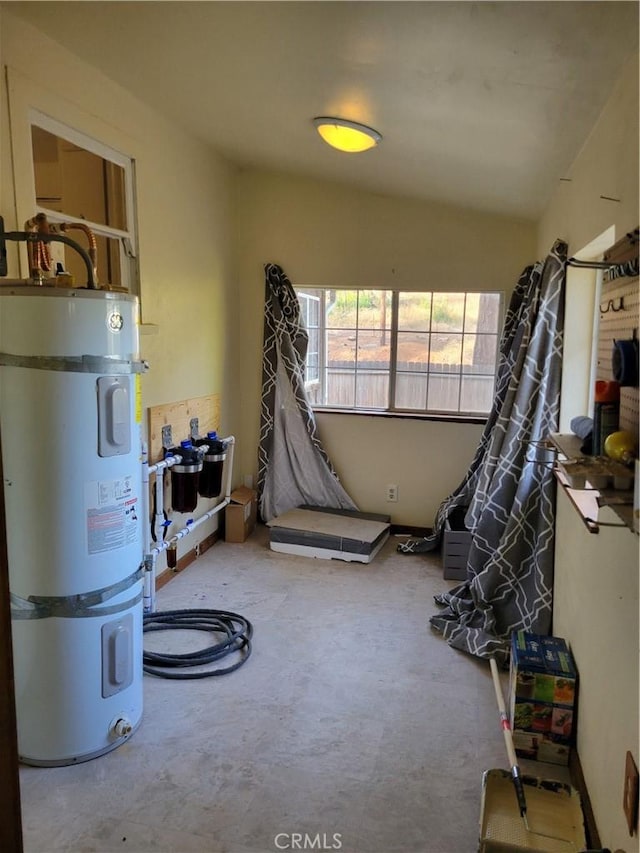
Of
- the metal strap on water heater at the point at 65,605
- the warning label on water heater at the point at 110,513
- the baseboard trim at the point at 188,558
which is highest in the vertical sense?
the warning label on water heater at the point at 110,513

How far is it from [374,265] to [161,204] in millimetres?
1503

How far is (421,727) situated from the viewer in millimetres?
2297

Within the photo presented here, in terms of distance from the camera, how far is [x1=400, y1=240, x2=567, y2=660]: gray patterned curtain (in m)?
2.71

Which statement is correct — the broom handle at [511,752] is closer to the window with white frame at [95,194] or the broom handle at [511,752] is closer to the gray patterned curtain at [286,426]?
the gray patterned curtain at [286,426]

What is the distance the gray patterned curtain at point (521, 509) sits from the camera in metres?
2.71

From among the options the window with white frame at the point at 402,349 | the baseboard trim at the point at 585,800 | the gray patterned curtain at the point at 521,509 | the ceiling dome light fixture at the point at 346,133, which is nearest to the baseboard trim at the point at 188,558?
the window with white frame at the point at 402,349

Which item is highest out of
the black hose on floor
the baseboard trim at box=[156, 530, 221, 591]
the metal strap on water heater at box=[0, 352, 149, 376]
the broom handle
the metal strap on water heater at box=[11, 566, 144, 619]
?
the metal strap on water heater at box=[0, 352, 149, 376]

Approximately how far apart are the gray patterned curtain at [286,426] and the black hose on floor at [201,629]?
1393 millimetres

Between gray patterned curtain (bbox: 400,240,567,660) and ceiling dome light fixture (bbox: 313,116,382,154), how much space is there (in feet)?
3.15

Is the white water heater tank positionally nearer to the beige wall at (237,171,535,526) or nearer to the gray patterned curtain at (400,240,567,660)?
the gray patterned curtain at (400,240,567,660)

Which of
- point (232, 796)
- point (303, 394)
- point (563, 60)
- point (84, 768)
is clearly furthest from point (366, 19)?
point (303, 394)

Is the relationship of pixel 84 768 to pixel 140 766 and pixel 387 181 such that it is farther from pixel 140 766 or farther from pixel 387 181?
pixel 387 181

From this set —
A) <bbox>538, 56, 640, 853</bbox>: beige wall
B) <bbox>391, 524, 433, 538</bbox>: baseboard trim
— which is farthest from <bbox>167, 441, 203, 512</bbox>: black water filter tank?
<bbox>538, 56, 640, 853</bbox>: beige wall

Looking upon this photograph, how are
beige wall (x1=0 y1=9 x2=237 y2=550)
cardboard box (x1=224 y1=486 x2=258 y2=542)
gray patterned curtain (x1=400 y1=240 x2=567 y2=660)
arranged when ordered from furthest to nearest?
1. cardboard box (x1=224 y1=486 x2=258 y2=542)
2. gray patterned curtain (x1=400 y1=240 x2=567 y2=660)
3. beige wall (x1=0 y1=9 x2=237 y2=550)
